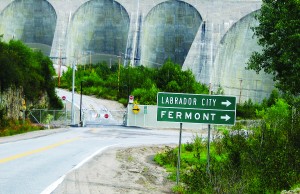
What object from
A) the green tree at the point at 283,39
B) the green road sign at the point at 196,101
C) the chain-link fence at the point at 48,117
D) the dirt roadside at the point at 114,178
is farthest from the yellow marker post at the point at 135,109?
the green road sign at the point at 196,101

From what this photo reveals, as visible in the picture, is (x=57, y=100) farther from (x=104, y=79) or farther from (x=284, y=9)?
(x=284, y=9)

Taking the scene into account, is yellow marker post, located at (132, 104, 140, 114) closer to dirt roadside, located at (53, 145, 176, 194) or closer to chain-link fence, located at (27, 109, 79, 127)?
chain-link fence, located at (27, 109, 79, 127)

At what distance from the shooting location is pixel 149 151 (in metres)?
22.1

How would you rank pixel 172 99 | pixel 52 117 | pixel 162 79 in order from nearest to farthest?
pixel 172 99
pixel 52 117
pixel 162 79

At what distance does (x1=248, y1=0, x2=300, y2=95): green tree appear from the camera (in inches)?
715

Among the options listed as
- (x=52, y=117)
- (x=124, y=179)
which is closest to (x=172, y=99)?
(x=124, y=179)

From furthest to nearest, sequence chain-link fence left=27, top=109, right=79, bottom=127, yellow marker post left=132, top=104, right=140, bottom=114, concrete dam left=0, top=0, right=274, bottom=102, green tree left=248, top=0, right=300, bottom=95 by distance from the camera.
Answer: concrete dam left=0, top=0, right=274, bottom=102
yellow marker post left=132, top=104, right=140, bottom=114
chain-link fence left=27, top=109, right=79, bottom=127
green tree left=248, top=0, right=300, bottom=95

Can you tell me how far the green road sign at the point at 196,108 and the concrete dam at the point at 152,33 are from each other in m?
54.3

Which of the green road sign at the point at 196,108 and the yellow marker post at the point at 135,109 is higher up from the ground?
the green road sign at the point at 196,108

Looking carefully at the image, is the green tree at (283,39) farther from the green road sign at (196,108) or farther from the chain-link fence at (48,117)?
the chain-link fence at (48,117)

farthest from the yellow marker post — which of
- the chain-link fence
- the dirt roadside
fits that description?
the dirt roadside

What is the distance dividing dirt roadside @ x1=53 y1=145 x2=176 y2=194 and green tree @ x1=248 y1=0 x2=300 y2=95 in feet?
19.7

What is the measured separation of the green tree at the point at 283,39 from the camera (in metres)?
18.2

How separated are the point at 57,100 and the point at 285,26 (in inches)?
1536
